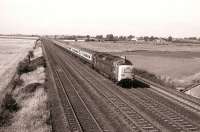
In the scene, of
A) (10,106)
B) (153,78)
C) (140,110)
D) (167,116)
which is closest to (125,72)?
(140,110)

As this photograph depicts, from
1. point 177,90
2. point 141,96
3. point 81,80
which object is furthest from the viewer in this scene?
point 81,80

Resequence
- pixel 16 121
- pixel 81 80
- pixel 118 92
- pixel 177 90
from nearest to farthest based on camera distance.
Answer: pixel 16 121
pixel 118 92
pixel 177 90
pixel 81 80

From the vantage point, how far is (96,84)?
33375 mm

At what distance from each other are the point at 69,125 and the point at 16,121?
158 inches

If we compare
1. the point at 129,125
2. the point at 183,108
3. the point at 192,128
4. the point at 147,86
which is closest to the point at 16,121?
the point at 129,125

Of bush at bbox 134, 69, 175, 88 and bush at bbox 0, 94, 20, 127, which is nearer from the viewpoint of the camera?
bush at bbox 0, 94, 20, 127

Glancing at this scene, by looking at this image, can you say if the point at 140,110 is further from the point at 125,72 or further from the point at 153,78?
the point at 153,78

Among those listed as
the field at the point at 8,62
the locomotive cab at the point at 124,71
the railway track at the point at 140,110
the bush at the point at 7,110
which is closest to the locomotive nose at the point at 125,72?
the locomotive cab at the point at 124,71

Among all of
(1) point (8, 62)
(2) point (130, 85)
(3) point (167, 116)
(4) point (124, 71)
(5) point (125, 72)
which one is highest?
(4) point (124, 71)

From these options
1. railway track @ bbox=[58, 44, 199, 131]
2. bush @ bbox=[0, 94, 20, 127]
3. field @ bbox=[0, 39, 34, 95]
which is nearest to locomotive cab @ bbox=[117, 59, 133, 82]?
railway track @ bbox=[58, 44, 199, 131]

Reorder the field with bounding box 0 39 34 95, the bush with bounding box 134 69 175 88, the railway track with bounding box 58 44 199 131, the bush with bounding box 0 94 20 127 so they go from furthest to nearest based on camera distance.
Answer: the field with bounding box 0 39 34 95
the bush with bounding box 134 69 175 88
the bush with bounding box 0 94 20 127
the railway track with bounding box 58 44 199 131

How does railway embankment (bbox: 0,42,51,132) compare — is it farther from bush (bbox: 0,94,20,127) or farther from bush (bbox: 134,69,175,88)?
bush (bbox: 134,69,175,88)

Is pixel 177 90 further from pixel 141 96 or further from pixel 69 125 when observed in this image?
pixel 69 125

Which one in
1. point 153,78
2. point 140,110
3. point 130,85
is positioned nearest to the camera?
point 140,110
